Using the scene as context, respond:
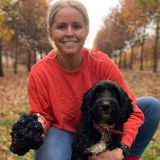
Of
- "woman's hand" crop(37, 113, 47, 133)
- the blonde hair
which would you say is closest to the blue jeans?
"woman's hand" crop(37, 113, 47, 133)

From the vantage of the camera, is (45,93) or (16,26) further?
(16,26)

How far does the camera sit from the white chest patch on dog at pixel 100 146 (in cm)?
427

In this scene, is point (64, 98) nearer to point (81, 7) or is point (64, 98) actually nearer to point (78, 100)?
point (78, 100)

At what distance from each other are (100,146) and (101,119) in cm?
30

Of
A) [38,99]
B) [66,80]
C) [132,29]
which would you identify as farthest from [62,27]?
[132,29]

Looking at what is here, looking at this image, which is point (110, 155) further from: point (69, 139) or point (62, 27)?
point (62, 27)

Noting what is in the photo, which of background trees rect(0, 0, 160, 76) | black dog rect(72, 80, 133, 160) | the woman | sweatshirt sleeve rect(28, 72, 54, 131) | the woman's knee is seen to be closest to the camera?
black dog rect(72, 80, 133, 160)

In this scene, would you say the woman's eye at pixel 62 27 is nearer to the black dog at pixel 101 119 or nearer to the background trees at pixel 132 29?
the black dog at pixel 101 119

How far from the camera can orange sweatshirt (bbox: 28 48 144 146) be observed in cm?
460

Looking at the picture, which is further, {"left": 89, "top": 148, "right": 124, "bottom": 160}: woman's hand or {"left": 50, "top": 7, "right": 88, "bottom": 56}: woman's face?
{"left": 50, "top": 7, "right": 88, "bottom": 56}: woman's face

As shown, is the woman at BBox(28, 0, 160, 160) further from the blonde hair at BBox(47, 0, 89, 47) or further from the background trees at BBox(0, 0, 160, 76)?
the background trees at BBox(0, 0, 160, 76)

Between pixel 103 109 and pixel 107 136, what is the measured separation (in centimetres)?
48

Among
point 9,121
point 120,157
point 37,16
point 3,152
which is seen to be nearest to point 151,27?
point 37,16

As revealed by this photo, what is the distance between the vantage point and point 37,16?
122ft
